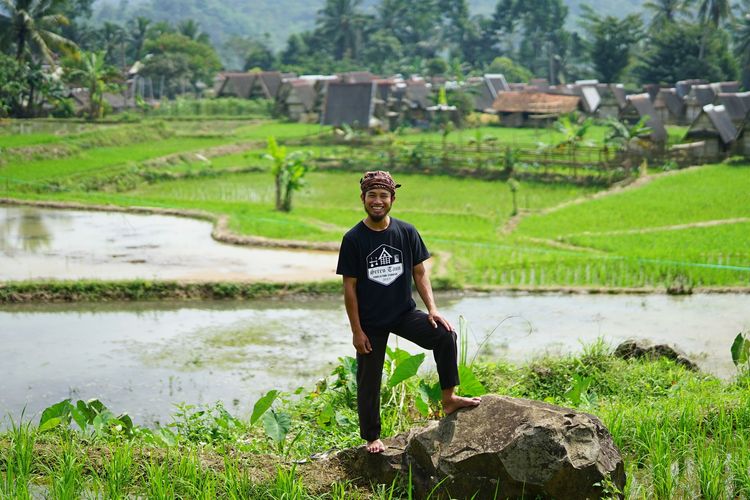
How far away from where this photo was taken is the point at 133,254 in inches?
481

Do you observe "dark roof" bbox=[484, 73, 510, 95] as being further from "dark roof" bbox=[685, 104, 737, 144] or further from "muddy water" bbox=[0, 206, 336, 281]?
"muddy water" bbox=[0, 206, 336, 281]

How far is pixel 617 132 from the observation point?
23719 mm

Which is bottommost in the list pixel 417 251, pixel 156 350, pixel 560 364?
pixel 156 350

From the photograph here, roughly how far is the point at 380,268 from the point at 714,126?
2206 centimetres

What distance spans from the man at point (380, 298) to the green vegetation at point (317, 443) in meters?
0.36

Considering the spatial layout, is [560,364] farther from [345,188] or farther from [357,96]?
[357,96]

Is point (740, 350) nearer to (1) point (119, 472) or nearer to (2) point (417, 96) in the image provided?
(1) point (119, 472)

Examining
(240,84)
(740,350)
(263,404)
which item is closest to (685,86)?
(240,84)

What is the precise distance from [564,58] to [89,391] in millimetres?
55749

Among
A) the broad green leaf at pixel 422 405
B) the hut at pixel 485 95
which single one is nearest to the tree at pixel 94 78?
the hut at pixel 485 95

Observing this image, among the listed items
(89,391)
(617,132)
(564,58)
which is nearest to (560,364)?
(89,391)

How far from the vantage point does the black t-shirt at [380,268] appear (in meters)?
4.16

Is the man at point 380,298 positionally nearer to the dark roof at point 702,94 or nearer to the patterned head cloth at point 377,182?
the patterned head cloth at point 377,182

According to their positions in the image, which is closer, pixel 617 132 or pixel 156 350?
pixel 156 350
